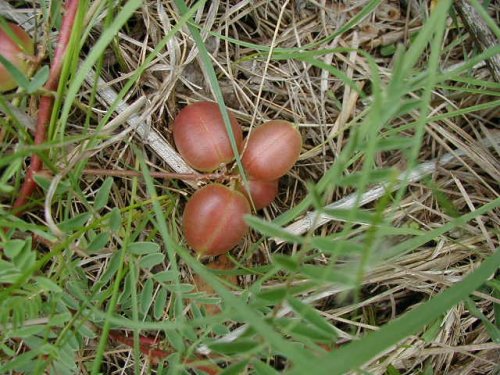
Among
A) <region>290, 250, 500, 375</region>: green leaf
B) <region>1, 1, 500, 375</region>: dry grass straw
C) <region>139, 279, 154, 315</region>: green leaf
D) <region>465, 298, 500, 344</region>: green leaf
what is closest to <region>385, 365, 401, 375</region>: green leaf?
<region>1, 1, 500, 375</region>: dry grass straw

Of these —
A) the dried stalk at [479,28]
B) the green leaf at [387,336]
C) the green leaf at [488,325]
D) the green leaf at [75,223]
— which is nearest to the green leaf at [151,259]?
the green leaf at [75,223]

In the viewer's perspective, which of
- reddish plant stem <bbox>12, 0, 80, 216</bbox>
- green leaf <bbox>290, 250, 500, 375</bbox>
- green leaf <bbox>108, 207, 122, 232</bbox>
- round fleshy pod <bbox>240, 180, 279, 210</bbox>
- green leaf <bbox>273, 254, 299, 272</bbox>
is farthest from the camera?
round fleshy pod <bbox>240, 180, 279, 210</bbox>

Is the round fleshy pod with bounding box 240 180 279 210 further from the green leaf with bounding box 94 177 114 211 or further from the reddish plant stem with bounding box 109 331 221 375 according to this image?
the reddish plant stem with bounding box 109 331 221 375

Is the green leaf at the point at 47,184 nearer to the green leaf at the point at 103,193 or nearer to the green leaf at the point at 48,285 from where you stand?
the green leaf at the point at 103,193

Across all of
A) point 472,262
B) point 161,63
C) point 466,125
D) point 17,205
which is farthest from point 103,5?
point 472,262

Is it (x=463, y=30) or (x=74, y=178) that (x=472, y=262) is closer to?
(x=463, y=30)
